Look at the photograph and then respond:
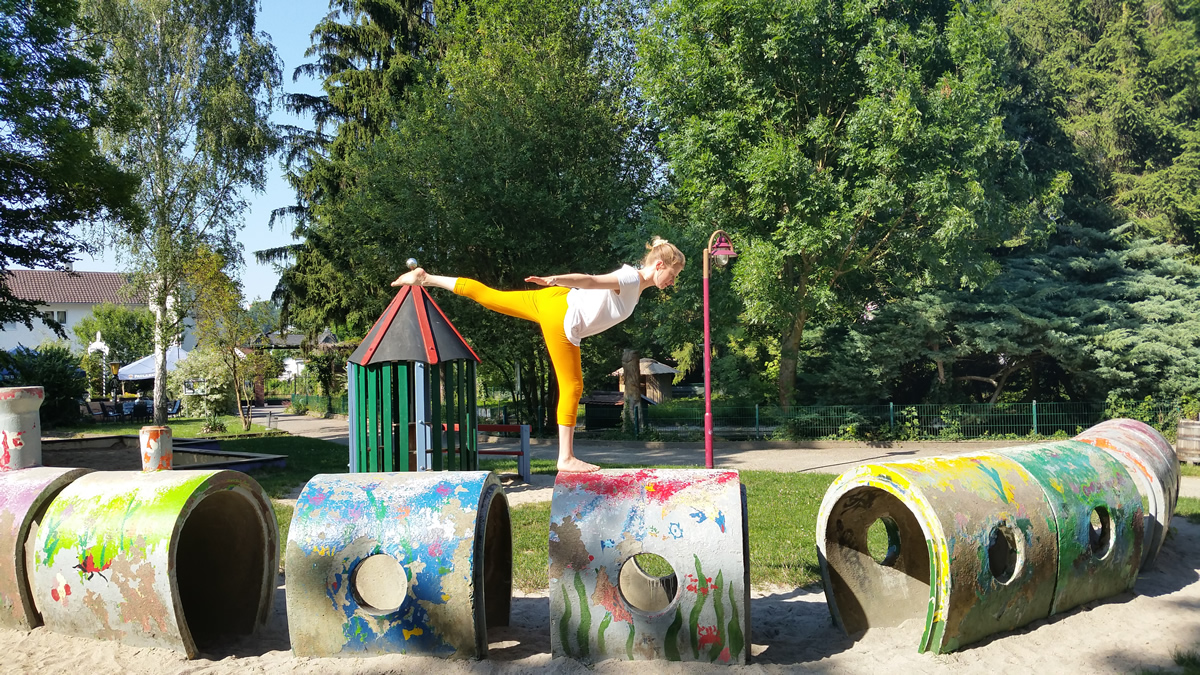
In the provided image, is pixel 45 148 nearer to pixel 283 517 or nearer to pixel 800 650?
pixel 283 517

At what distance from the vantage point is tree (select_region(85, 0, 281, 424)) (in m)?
27.1

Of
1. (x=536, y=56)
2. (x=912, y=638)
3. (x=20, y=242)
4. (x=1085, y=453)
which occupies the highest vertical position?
(x=536, y=56)

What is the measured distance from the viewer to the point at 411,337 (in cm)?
912

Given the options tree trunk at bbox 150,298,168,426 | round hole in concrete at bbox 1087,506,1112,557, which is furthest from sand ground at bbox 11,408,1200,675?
tree trunk at bbox 150,298,168,426

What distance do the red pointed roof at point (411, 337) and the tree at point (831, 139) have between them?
1117 centimetres

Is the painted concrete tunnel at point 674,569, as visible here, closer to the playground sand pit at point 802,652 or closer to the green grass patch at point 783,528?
the playground sand pit at point 802,652

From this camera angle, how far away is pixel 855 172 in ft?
65.4

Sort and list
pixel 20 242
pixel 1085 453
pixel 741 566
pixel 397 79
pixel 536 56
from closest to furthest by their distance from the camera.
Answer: pixel 741 566
pixel 1085 453
pixel 20 242
pixel 536 56
pixel 397 79

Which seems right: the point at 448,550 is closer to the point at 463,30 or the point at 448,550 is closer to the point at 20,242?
the point at 20,242

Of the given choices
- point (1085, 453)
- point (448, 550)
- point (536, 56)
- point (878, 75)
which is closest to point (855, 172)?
point (878, 75)

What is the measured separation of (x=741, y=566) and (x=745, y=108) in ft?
56.1

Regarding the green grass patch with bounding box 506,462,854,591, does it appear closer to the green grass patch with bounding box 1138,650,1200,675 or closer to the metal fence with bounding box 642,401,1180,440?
the green grass patch with bounding box 1138,650,1200,675

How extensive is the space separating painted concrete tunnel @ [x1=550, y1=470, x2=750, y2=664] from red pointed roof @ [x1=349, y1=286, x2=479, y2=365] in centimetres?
445

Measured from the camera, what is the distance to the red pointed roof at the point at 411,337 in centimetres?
888
